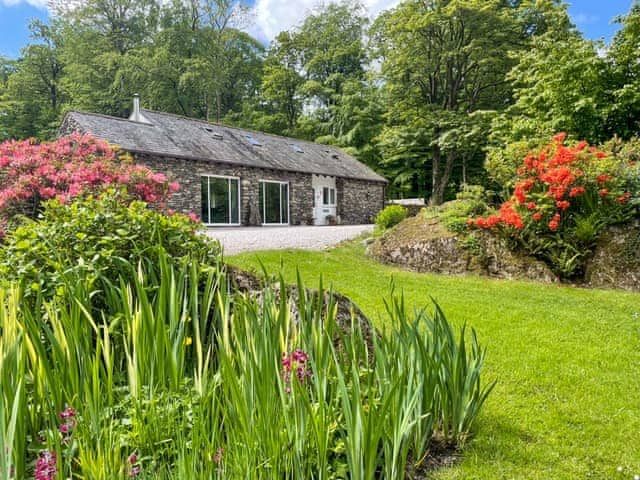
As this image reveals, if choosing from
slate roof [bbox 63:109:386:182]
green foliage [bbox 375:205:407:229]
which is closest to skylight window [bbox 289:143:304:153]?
slate roof [bbox 63:109:386:182]

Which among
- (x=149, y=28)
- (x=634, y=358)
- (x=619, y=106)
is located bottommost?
(x=634, y=358)

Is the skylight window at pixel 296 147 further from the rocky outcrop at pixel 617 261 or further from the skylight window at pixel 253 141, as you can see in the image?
the rocky outcrop at pixel 617 261

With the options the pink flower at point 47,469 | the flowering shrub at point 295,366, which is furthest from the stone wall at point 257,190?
the pink flower at point 47,469

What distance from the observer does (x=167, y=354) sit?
1651 millimetres

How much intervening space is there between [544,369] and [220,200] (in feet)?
42.8

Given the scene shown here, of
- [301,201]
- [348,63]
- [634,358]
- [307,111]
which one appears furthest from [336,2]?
[634,358]

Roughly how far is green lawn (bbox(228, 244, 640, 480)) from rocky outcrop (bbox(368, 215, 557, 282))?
0.50m

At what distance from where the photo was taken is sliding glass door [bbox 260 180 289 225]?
16250 millimetres

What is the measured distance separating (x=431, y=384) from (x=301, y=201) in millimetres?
16031

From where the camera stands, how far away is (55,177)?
5.83 metres

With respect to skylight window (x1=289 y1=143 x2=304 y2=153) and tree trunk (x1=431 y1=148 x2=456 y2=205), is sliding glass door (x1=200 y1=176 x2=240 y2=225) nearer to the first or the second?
skylight window (x1=289 y1=143 x2=304 y2=153)

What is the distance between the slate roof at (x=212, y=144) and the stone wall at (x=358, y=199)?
1.54 feet

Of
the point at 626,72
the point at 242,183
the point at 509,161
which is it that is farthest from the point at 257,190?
the point at 626,72

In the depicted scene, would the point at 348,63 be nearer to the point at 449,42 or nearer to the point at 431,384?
the point at 449,42
